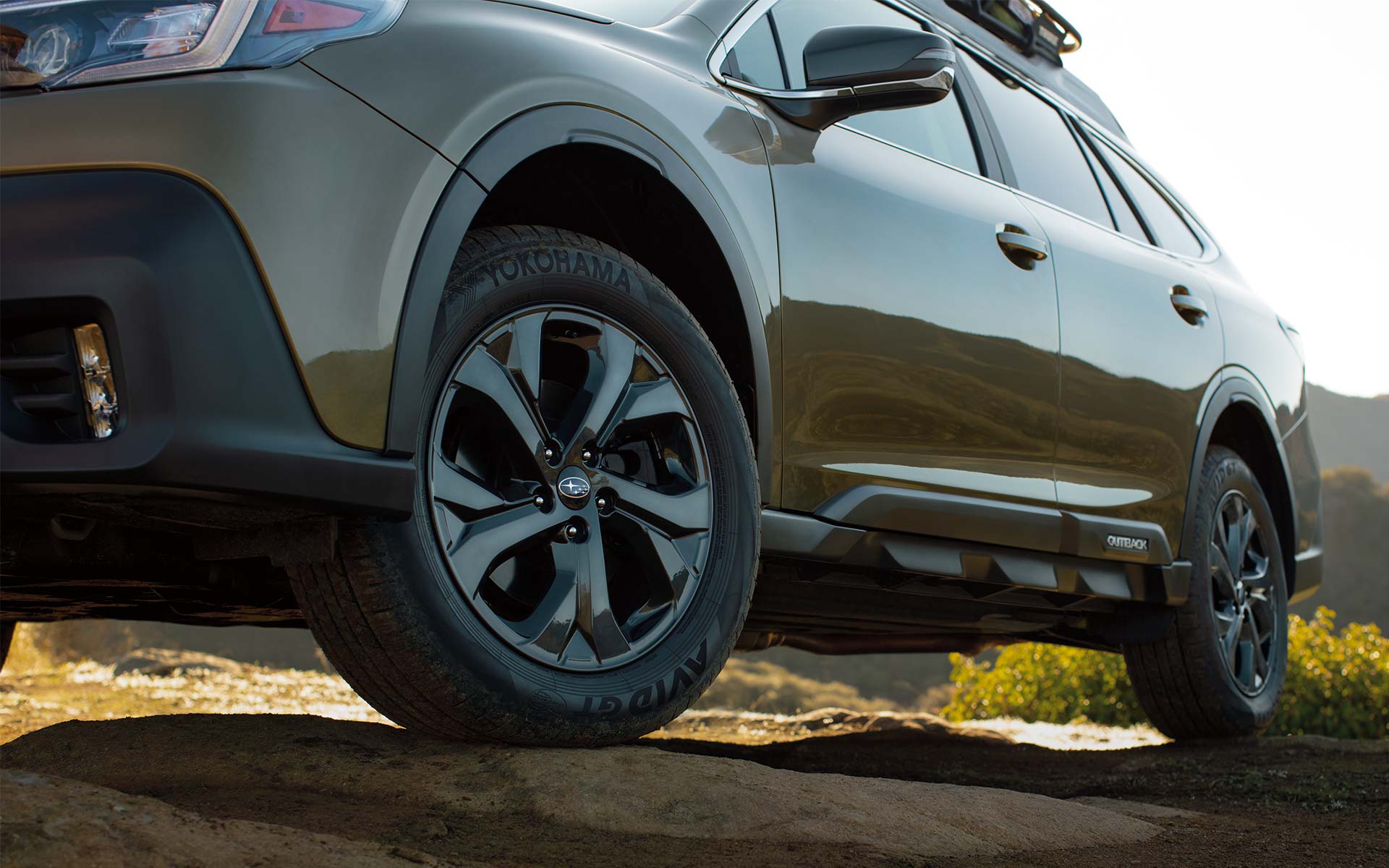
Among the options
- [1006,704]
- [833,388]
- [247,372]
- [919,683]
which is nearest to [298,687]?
[833,388]

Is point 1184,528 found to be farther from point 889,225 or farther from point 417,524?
point 417,524

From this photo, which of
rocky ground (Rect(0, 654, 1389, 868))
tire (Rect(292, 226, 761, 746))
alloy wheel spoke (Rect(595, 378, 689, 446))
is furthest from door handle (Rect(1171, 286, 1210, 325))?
alloy wheel spoke (Rect(595, 378, 689, 446))

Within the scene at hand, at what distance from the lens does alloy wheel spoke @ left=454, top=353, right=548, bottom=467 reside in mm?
2061

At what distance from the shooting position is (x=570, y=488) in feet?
7.04

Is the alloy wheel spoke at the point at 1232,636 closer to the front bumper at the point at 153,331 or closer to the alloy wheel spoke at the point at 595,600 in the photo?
the alloy wheel spoke at the point at 595,600

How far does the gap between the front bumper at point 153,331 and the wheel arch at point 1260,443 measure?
11.4 ft

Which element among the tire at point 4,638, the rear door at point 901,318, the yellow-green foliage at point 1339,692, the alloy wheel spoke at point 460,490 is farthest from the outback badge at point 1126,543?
the yellow-green foliage at point 1339,692

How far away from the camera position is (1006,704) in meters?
9.56

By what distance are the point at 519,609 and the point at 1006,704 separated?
8011mm

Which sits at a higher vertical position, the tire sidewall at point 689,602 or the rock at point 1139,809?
the tire sidewall at point 689,602

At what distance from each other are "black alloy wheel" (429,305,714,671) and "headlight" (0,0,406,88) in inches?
21.8

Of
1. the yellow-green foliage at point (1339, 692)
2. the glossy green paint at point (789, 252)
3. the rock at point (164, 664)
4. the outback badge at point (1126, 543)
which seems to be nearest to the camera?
the glossy green paint at point (789, 252)

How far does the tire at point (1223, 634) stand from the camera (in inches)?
167

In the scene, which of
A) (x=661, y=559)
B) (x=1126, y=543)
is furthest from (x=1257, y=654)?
(x=661, y=559)
